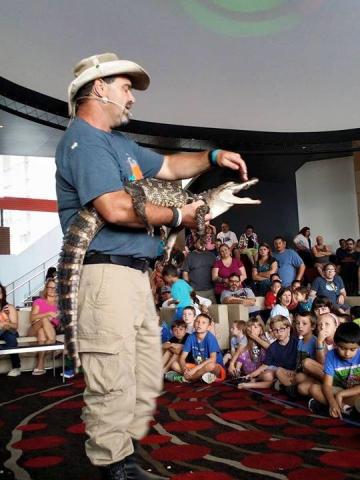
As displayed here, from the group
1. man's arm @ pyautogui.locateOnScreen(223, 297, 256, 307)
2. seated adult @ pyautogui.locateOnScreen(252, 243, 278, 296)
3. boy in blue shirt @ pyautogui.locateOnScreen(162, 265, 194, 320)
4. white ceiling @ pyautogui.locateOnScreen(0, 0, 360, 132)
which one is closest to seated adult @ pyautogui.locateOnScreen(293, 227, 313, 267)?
white ceiling @ pyautogui.locateOnScreen(0, 0, 360, 132)

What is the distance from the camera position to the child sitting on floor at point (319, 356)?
357cm

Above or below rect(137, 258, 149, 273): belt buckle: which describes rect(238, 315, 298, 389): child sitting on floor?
below

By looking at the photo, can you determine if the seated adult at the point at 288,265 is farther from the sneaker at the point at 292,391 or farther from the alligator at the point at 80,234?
the alligator at the point at 80,234

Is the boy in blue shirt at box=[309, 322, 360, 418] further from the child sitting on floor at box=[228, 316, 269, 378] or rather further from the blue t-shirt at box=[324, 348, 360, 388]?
the child sitting on floor at box=[228, 316, 269, 378]

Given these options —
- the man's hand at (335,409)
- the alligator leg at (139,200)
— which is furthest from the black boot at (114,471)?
the man's hand at (335,409)

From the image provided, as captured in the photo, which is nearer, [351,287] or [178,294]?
[178,294]

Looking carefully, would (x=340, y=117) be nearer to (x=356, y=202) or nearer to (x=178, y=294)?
(x=356, y=202)

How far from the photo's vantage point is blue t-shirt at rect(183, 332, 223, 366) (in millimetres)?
4812

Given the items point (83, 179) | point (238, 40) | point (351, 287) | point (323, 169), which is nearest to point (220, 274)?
point (351, 287)

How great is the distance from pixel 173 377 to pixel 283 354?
3.54 feet

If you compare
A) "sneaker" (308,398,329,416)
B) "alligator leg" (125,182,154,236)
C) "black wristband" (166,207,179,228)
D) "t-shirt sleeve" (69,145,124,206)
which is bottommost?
"sneaker" (308,398,329,416)

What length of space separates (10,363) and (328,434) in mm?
4037

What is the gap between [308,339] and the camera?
4.09 m

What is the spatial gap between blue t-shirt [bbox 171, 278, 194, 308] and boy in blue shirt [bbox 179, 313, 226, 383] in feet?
3.03
